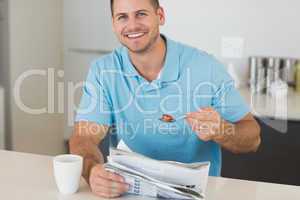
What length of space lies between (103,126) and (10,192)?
47 centimetres

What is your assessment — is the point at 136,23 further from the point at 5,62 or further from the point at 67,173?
the point at 5,62

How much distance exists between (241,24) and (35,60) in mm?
1300

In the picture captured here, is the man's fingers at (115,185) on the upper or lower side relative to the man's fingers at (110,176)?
lower

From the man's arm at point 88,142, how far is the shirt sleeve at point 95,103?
0.02 m

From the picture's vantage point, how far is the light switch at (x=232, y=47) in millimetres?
2891

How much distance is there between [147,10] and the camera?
1.71 metres

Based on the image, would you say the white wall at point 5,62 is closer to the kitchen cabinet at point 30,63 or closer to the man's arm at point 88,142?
the kitchen cabinet at point 30,63

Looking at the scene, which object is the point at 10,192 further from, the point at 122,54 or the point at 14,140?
the point at 14,140

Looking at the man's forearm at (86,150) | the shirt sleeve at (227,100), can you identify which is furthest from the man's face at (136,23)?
the man's forearm at (86,150)

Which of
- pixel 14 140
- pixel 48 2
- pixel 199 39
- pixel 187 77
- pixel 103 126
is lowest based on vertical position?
pixel 14 140

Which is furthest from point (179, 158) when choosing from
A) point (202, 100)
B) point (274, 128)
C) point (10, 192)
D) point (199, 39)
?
point (199, 39)

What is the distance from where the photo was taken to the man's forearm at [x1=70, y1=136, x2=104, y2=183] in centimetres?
145

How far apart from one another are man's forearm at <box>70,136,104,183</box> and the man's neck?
34cm

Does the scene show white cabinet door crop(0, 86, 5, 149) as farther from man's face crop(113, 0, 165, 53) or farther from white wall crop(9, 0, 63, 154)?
man's face crop(113, 0, 165, 53)
